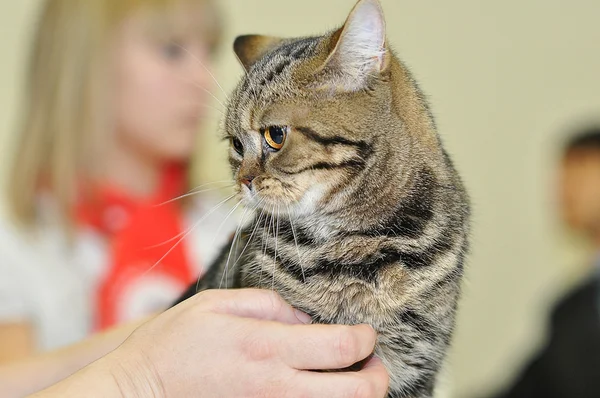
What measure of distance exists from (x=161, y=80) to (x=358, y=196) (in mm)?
919

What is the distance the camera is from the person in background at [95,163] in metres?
1.63

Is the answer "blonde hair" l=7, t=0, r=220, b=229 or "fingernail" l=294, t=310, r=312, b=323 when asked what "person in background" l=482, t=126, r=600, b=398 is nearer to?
"blonde hair" l=7, t=0, r=220, b=229

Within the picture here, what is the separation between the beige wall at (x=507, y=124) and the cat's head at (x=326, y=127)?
177 cm

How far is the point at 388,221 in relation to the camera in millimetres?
864

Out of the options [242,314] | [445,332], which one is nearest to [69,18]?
[242,314]

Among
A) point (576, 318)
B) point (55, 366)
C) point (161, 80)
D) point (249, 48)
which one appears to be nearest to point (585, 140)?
point (576, 318)

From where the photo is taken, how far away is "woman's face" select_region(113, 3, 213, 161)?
1.63 m

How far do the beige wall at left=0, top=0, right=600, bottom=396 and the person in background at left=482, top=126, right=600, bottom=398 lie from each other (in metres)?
0.19

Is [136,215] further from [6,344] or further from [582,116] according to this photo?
[582,116]

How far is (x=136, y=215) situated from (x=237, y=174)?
898 mm

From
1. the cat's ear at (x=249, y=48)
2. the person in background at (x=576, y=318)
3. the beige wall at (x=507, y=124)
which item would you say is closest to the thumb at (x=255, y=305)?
the cat's ear at (x=249, y=48)

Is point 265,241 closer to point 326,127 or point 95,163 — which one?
point 326,127

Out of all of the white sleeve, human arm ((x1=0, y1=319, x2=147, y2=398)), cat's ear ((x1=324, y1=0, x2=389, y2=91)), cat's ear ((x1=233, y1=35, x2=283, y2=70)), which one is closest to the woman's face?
the white sleeve

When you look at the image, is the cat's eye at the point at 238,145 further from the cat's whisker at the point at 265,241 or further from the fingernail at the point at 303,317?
the fingernail at the point at 303,317
